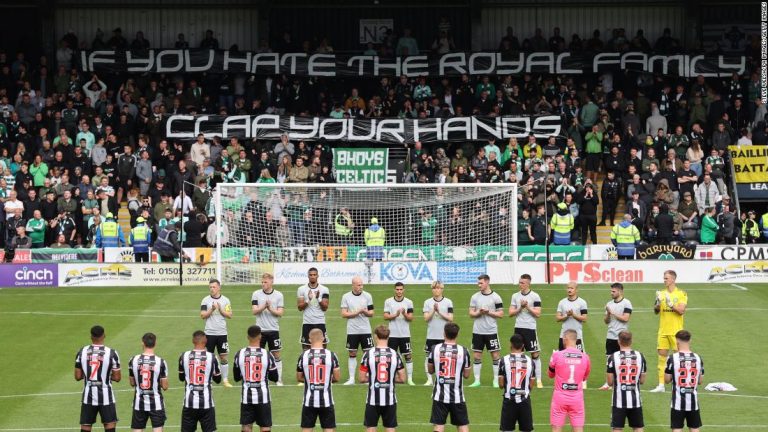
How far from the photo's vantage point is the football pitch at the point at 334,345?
1930 centimetres

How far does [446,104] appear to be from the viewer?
4241 centimetres

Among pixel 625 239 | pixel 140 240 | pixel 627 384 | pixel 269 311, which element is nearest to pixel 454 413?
pixel 627 384

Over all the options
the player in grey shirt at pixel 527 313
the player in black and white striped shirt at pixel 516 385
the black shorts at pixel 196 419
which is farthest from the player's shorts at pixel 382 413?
the player in grey shirt at pixel 527 313

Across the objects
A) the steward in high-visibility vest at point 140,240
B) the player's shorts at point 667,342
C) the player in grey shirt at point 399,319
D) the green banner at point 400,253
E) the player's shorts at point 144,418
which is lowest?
the player's shorts at point 144,418

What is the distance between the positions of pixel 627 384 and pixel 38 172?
2586 centimetres

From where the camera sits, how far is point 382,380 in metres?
16.5

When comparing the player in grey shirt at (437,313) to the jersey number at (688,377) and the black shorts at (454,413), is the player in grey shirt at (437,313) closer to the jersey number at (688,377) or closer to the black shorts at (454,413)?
the black shorts at (454,413)

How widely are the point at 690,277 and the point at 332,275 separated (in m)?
9.57

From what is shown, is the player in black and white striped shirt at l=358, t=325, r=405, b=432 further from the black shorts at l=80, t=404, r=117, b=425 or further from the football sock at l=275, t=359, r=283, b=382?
the football sock at l=275, t=359, r=283, b=382

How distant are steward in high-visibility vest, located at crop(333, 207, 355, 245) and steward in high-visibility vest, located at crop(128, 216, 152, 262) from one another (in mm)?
5267

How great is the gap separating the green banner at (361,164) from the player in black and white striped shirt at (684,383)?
24292mm

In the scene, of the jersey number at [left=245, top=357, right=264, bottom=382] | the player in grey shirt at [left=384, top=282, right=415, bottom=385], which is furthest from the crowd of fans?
the jersey number at [left=245, top=357, right=264, bottom=382]

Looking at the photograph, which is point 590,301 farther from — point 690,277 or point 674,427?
point 674,427

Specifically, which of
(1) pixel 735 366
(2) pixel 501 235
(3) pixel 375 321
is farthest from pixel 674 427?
(2) pixel 501 235
